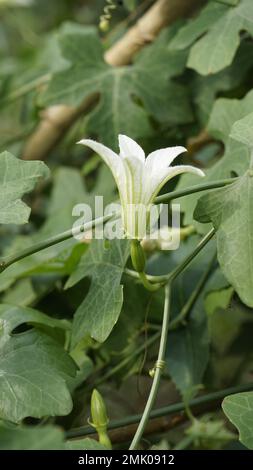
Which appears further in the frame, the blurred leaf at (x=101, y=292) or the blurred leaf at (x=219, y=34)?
the blurred leaf at (x=219, y=34)

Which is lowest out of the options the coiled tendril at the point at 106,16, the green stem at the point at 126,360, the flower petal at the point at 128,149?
the green stem at the point at 126,360

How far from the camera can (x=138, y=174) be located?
765 mm

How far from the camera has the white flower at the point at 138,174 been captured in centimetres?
76

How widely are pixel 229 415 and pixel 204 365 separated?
0.33 meters

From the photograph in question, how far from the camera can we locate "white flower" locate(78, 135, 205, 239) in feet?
2.49

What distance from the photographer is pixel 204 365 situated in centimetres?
107

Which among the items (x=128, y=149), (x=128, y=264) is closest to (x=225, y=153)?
(x=128, y=264)

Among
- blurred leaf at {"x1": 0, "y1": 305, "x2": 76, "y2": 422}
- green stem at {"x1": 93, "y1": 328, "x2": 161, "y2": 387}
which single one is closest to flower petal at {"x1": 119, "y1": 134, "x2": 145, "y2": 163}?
blurred leaf at {"x1": 0, "y1": 305, "x2": 76, "y2": 422}

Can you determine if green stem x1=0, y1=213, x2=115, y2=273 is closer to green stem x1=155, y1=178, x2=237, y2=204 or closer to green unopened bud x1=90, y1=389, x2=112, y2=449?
green stem x1=155, y1=178, x2=237, y2=204

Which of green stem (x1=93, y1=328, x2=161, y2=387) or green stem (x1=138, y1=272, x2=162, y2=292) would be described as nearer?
green stem (x1=138, y1=272, x2=162, y2=292)

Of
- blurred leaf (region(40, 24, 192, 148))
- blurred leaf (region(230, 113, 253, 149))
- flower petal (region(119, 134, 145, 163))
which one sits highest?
blurred leaf (region(40, 24, 192, 148))

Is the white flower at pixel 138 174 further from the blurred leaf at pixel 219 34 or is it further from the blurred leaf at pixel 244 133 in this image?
the blurred leaf at pixel 219 34

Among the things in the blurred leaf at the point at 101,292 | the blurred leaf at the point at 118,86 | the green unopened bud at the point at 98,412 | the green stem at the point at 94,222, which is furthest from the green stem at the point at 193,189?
the blurred leaf at the point at 118,86
